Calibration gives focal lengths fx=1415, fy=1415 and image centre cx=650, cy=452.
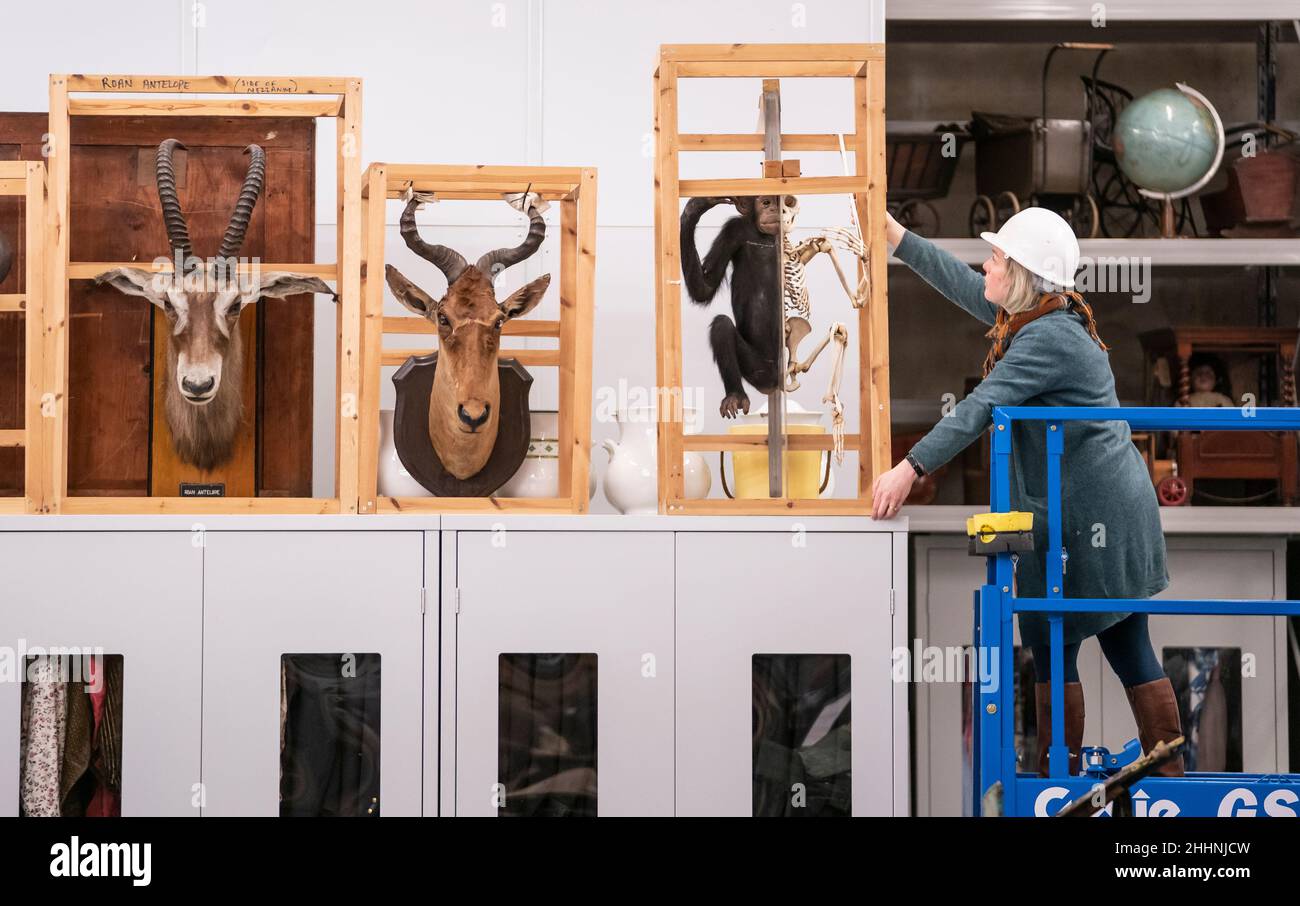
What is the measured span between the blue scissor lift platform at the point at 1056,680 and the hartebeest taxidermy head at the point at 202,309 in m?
1.68

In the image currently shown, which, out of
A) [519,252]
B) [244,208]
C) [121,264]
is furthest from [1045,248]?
[121,264]

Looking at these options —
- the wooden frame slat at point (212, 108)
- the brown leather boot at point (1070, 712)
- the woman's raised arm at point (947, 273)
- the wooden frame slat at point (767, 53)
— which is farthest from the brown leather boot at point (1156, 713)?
the wooden frame slat at point (212, 108)

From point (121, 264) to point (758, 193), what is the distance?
4.91ft

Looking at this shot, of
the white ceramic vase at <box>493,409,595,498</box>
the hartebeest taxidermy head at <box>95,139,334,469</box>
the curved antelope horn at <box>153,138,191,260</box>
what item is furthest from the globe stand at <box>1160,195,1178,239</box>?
the curved antelope horn at <box>153,138,191,260</box>

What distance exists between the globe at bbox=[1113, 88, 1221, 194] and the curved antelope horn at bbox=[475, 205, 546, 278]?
6.31 ft

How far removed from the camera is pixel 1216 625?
4.23m

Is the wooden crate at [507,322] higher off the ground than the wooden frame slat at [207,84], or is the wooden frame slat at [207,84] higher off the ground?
the wooden frame slat at [207,84]

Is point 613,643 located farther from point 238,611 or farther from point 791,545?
point 238,611

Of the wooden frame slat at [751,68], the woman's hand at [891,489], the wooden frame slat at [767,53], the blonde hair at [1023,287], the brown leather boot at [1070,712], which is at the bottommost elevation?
the brown leather boot at [1070,712]

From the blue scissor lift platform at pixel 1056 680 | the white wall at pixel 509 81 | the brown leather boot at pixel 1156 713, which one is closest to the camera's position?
the blue scissor lift platform at pixel 1056 680

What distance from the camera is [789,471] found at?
10.8 ft

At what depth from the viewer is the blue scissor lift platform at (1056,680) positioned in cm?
265

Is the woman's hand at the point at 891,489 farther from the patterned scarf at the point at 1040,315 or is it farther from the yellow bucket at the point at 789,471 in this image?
the patterned scarf at the point at 1040,315

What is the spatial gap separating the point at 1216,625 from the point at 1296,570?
368mm
